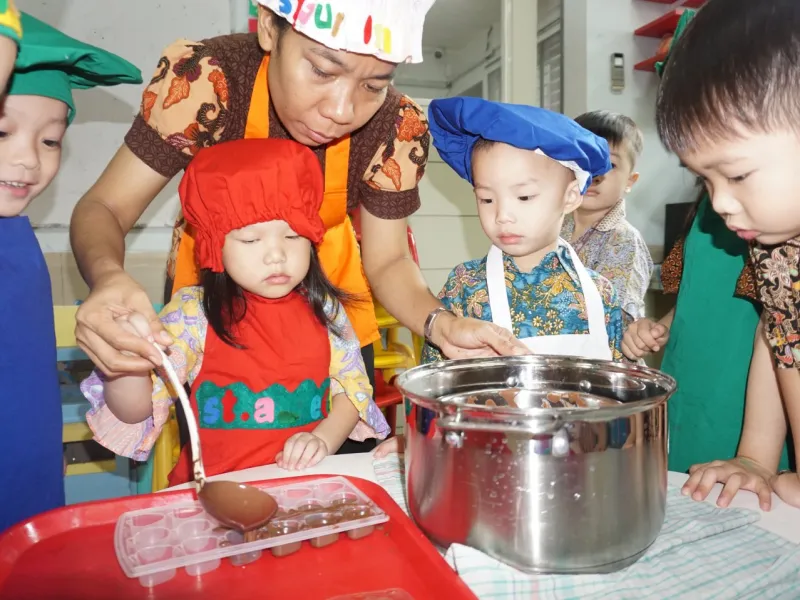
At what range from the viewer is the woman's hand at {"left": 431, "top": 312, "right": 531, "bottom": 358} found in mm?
961

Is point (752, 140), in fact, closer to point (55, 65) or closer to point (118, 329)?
point (118, 329)

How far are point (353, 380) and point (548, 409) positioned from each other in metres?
0.70

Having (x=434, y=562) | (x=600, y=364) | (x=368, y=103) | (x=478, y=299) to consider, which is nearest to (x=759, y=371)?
(x=600, y=364)

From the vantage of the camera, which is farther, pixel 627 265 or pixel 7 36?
pixel 627 265

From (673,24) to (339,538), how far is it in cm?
313

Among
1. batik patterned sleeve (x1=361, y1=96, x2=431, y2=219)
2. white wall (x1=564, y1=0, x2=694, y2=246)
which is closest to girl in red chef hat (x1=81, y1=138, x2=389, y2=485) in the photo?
batik patterned sleeve (x1=361, y1=96, x2=431, y2=219)

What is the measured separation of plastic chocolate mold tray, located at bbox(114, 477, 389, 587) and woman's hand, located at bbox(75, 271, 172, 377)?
193mm

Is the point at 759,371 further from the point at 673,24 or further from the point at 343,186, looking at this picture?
the point at 673,24

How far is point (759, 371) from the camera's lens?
95 centimetres

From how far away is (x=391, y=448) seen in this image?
96 centimetres

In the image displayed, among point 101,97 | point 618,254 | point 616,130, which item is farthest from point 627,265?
point 101,97

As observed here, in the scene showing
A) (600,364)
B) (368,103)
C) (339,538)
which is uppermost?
(368,103)

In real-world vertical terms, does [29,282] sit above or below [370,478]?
above

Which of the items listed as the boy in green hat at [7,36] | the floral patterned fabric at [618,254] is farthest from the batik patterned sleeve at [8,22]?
the floral patterned fabric at [618,254]
